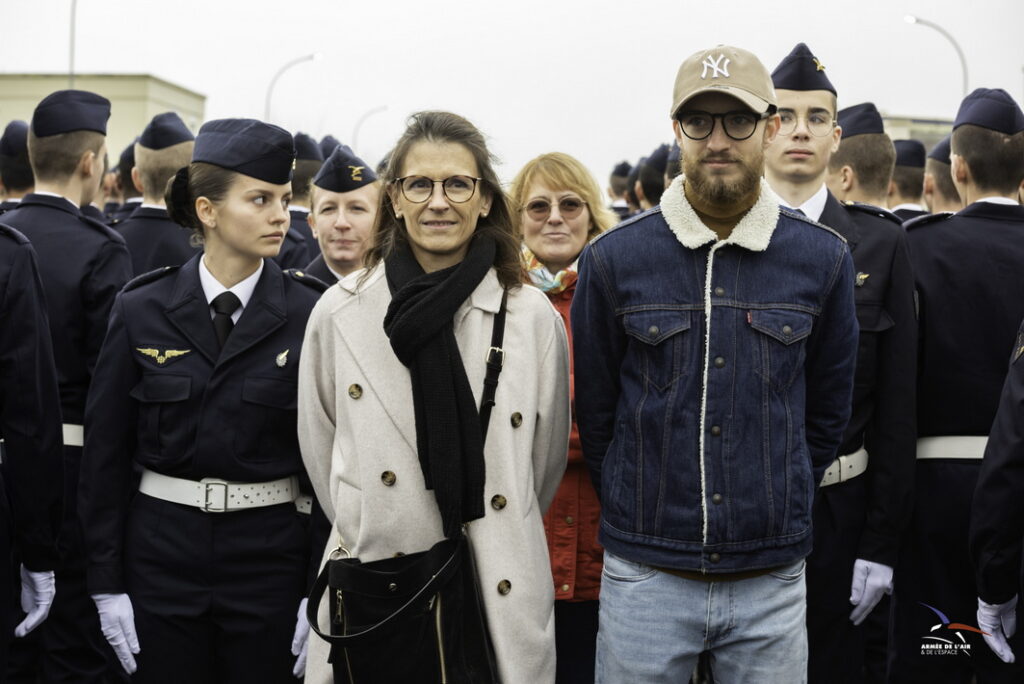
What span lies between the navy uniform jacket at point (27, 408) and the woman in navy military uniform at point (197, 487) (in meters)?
0.19

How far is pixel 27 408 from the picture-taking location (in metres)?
3.62

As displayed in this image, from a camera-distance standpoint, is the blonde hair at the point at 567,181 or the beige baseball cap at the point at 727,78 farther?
the blonde hair at the point at 567,181

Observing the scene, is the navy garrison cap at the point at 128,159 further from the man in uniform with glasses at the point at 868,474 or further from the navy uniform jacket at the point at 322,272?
the man in uniform with glasses at the point at 868,474

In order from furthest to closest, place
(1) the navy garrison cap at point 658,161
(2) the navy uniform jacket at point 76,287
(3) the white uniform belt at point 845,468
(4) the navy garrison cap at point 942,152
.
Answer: (1) the navy garrison cap at point 658,161, (4) the navy garrison cap at point 942,152, (2) the navy uniform jacket at point 76,287, (3) the white uniform belt at point 845,468

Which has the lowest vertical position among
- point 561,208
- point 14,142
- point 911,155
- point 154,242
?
point 154,242

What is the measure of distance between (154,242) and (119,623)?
11.5ft

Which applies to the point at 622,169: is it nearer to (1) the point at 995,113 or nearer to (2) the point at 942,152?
(2) the point at 942,152

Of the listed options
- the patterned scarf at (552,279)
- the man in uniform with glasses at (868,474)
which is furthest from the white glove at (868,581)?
the patterned scarf at (552,279)

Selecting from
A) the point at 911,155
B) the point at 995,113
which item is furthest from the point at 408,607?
the point at 911,155

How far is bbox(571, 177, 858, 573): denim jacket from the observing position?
9.63ft

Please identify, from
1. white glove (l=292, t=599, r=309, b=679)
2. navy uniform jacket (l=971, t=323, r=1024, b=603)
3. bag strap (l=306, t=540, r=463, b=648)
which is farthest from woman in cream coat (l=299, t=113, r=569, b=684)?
navy uniform jacket (l=971, t=323, r=1024, b=603)

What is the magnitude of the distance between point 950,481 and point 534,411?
2.04 meters

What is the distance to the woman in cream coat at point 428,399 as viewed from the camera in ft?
10.0

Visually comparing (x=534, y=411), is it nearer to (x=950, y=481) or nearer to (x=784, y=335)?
(x=784, y=335)
